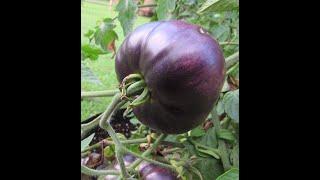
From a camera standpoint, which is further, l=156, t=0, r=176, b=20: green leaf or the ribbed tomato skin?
l=156, t=0, r=176, b=20: green leaf

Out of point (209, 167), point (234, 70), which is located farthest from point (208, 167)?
Result: point (234, 70)

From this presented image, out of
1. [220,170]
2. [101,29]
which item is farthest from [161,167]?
[101,29]

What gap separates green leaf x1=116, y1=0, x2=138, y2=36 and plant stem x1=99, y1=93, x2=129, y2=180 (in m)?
0.09

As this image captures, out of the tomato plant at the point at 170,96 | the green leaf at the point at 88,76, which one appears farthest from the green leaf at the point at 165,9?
the green leaf at the point at 88,76

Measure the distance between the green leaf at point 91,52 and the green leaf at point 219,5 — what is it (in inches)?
5.2

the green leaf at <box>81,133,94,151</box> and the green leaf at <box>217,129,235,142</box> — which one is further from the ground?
the green leaf at <box>217,129,235,142</box>

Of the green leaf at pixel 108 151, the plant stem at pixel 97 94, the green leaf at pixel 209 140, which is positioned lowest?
the green leaf at pixel 108 151

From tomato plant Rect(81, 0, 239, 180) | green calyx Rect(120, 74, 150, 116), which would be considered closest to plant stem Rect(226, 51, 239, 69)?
tomato plant Rect(81, 0, 239, 180)

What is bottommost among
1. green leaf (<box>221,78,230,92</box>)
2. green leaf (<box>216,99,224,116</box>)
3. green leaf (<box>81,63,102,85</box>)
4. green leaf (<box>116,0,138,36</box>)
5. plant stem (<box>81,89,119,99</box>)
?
green leaf (<box>216,99,224,116</box>)

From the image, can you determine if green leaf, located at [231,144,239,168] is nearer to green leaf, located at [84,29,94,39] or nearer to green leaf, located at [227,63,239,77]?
green leaf, located at [227,63,239,77]

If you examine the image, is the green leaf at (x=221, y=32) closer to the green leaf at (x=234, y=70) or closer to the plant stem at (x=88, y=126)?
the green leaf at (x=234, y=70)

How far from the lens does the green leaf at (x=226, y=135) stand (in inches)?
31.7

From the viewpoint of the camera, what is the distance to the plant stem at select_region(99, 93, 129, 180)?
0.77 metres
